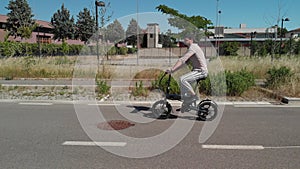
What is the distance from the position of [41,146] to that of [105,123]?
1674 mm

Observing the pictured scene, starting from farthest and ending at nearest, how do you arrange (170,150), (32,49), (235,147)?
1. (32,49)
2. (235,147)
3. (170,150)

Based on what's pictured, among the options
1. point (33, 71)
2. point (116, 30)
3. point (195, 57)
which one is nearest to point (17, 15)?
point (116, 30)

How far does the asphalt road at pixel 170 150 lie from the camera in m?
3.58

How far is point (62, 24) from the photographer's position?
167ft

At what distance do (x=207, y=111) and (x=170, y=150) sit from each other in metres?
2.09

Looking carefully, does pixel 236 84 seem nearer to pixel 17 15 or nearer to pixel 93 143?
pixel 93 143

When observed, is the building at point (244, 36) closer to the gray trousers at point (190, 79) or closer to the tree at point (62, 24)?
the gray trousers at point (190, 79)

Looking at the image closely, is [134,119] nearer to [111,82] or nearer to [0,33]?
[111,82]

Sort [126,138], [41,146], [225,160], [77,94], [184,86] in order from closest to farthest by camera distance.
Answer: [225,160]
[41,146]
[126,138]
[184,86]
[77,94]

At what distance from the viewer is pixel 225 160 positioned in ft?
12.1

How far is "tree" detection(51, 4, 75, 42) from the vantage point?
50625 mm

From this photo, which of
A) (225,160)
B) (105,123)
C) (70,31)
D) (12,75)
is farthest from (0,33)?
(225,160)

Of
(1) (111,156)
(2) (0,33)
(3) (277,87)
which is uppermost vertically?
(2) (0,33)

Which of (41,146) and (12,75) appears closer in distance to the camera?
(41,146)
